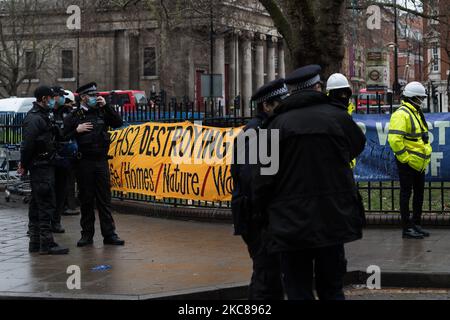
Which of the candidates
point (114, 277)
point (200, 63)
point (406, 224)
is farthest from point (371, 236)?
point (200, 63)

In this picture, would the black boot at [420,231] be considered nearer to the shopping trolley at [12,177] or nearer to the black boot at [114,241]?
the black boot at [114,241]

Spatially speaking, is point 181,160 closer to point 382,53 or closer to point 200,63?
point 382,53

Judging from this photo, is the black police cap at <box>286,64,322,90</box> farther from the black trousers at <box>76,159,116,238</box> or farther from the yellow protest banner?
the yellow protest banner

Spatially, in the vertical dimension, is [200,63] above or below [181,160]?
above

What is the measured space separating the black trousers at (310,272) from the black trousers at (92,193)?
5538 millimetres

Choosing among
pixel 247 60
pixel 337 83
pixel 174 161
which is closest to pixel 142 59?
pixel 247 60

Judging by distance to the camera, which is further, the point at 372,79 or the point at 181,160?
the point at 372,79

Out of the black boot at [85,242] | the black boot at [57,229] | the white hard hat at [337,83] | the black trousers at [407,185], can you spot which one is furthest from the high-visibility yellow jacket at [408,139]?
the black boot at [57,229]

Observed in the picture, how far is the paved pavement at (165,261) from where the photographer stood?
7.92m

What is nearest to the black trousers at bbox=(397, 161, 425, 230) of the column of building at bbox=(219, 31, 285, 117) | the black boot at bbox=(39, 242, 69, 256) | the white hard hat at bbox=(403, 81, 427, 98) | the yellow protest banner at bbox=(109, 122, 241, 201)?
the white hard hat at bbox=(403, 81, 427, 98)

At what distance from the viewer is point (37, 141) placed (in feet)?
32.7

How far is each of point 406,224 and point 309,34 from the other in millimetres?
3443

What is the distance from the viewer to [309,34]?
12.4 metres

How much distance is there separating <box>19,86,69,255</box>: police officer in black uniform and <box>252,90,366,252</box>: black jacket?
5.14m
